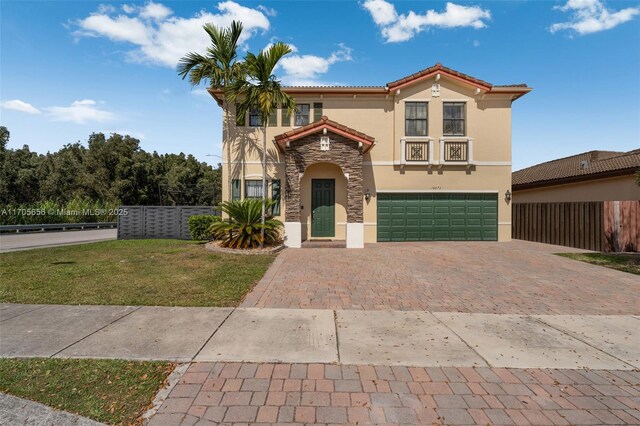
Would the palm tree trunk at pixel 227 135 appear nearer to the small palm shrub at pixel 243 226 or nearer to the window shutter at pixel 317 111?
the small palm shrub at pixel 243 226

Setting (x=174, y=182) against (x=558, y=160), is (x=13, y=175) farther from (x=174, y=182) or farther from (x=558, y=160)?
(x=558, y=160)

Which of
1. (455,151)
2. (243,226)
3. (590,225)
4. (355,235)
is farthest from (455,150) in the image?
(243,226)

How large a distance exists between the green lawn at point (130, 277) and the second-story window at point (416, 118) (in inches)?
383

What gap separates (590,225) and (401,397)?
14853 mm

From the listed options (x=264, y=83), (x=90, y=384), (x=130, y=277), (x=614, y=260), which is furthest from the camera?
(x=264, y=83)

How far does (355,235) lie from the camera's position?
44.4 ft

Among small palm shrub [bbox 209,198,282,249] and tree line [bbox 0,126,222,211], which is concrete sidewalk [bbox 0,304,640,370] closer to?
small palm shrub [bbox 209,198,282,249]

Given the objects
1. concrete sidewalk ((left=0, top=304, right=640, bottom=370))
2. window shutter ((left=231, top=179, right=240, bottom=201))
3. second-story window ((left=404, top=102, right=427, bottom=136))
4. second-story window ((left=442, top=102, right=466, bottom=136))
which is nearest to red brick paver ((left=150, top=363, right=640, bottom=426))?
concrete sidewalk ((left=0, top=304, right=640, bottom=370))

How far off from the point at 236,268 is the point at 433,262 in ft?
20.3

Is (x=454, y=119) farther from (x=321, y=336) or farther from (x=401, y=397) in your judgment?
(x=401, y=397)

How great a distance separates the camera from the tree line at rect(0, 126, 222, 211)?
1220 inches

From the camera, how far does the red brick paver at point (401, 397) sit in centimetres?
273

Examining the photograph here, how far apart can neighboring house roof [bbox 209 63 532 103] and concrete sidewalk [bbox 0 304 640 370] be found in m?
12.4

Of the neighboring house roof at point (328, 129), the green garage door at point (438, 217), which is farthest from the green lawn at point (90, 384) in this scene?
the green garage door at point (438, 217)
